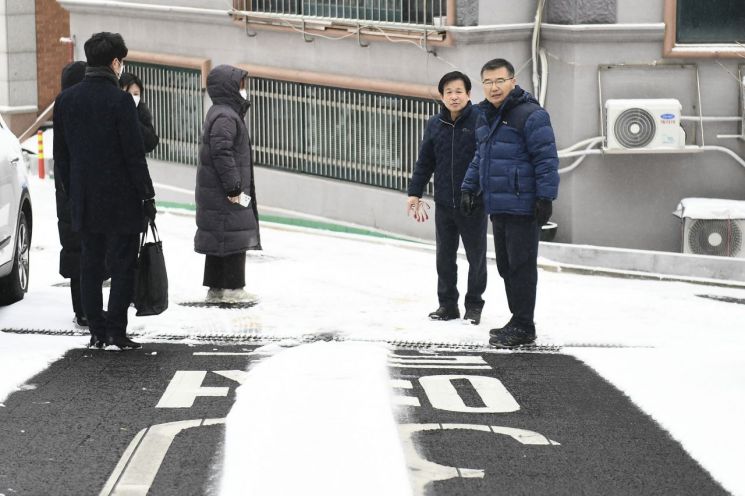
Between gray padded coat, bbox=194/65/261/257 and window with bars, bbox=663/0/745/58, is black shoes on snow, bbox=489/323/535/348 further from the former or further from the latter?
window with bars, bbox=663/0/745/58

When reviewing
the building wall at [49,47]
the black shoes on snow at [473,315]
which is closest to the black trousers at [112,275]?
the black shoes on snow at [473,315]

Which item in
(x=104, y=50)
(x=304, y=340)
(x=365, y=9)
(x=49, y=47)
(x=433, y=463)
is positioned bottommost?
(x=433, y=463)

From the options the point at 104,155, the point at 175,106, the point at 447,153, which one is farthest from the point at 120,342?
the point at 175,106

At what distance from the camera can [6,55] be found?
25.4 meters

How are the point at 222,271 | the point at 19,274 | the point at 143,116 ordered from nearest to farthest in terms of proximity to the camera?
the point at 143,116 → the point at 19,274 → the point at 222,271

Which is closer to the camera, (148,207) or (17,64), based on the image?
(148,207)

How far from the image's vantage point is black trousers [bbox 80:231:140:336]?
28.4ft

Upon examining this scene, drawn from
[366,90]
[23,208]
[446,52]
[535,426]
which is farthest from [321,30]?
[535,426]

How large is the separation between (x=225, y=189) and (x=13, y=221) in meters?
1.49

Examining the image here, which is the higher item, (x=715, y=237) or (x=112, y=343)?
(x=715, y=237)

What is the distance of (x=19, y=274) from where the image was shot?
10.5 m

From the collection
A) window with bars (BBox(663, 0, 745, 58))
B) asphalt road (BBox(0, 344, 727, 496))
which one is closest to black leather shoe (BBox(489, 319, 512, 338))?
asphalt road (BBox(0, 344, 727, 496))

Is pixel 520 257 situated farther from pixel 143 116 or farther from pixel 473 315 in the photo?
pixel 143 116

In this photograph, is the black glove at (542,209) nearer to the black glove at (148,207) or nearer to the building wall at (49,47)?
the black glove at (148,207)
